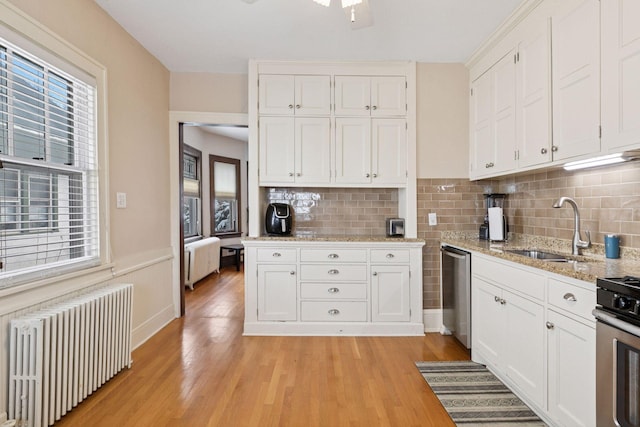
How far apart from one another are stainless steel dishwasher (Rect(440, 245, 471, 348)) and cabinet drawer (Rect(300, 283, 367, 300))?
77cm

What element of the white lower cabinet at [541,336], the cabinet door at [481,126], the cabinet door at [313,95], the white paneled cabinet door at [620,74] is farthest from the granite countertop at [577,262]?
the cabinet door at [313,95]

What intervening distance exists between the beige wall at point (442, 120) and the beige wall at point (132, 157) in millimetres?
2624

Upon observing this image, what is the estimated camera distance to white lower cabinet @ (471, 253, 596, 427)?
1.53 m

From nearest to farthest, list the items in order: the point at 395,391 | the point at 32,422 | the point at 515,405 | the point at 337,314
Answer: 1. the point at 32,422
2. the point at 515,405
3. the point at 395,391
4. the point at 337,314

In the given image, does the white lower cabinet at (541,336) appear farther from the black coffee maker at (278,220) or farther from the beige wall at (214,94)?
the beige wall at (214,94)

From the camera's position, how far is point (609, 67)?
171 centimetres

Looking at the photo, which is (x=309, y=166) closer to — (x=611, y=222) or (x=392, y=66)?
(x=392, y=66)

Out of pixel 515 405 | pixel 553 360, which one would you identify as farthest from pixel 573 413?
pixel 515 405

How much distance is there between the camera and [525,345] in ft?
6.43

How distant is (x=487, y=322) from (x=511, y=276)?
19.9 inches

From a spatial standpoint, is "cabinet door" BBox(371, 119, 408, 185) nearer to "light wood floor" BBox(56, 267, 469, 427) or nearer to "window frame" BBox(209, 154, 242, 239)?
"light wood floor" BBox(56, 267, 469, 427)

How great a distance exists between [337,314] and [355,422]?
4.33 feet

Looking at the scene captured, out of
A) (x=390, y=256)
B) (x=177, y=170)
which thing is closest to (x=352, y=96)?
(x=390, y=256)

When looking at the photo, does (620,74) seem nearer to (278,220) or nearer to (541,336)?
(541,336)
